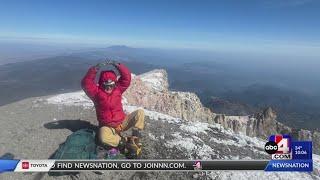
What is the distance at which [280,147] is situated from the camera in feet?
41.2

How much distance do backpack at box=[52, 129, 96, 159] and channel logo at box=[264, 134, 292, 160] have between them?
7695mm

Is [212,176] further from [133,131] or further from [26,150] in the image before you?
[26,150]

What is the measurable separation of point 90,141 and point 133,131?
243 cm

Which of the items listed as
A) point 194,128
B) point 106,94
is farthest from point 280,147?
point 194,128

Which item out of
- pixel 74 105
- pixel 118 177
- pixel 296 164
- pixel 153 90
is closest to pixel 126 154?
pixel 118 177

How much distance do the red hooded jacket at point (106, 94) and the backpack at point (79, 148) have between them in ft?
3.29

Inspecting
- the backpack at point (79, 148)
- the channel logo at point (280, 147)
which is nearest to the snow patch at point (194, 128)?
the backpack at point (79, 148)

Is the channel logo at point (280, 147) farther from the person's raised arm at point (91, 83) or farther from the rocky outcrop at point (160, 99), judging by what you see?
the rocky outcrop at point (160, 99)

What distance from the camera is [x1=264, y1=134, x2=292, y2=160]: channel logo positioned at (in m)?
12.3

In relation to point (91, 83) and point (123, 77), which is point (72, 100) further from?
point (123, 77)

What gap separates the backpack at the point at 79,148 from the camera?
14695 mm

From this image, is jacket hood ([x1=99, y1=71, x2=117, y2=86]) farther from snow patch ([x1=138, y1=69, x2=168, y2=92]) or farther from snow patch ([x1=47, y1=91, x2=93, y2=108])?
snow patch ([x1=138, y1=69, x2=168, y2=92])

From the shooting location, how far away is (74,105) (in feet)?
80.2
